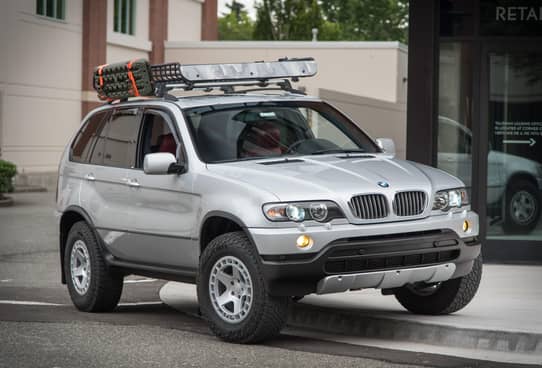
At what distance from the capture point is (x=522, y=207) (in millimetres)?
14258

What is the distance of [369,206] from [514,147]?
19.4 feet

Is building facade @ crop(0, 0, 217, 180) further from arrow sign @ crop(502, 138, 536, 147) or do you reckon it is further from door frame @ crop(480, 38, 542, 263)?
arrow sign @ crop(502, 138, 536, 147)

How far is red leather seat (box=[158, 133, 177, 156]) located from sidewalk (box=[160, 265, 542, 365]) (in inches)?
68.6

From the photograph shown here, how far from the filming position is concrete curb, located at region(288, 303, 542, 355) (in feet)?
28.6

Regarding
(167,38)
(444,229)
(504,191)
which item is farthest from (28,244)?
(167,38)

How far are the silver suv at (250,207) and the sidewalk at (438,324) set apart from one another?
34 centimetres

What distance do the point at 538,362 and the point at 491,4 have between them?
677cm

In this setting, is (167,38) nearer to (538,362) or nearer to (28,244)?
(28,244)

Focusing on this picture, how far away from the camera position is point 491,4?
1420 centimetres

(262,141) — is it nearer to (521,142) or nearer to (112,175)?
(112,175)

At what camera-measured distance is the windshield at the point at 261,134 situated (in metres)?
9.69

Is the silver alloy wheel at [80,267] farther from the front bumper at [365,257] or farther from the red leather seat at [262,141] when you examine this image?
the front bumper at [365,257]

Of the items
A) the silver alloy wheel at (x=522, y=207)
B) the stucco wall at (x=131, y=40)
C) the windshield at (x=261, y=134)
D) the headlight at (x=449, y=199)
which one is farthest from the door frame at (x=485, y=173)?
the stucco wall at (x=131, y=40)

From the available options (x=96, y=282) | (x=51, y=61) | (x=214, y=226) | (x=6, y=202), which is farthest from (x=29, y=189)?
(x=214, y=226)
